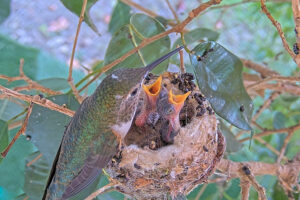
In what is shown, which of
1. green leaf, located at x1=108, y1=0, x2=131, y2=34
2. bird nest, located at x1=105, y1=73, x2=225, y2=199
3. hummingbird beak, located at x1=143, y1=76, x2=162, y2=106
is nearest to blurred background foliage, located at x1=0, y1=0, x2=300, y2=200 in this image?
green leaf, located at x1=108, y1=0, x2=131, y2=34

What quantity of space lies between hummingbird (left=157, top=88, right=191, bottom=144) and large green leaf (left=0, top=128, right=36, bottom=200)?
618mm

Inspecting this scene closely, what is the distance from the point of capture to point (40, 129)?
1214 millimetres

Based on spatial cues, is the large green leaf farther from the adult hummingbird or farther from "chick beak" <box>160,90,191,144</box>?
"chick beak" <box>160,90,191,144</box>

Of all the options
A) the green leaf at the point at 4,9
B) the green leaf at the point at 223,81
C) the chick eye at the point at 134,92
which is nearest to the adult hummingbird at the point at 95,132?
the chick eye at the point at 134,92

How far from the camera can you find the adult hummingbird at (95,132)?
4.02 feet

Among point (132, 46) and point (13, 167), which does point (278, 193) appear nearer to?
point (132, 46)

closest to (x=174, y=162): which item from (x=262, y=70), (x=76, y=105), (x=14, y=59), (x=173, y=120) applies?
(x=173, y=120)

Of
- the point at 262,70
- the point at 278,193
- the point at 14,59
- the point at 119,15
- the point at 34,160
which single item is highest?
the point at 119,15

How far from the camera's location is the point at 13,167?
5.25ft

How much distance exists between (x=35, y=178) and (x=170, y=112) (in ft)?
1.99

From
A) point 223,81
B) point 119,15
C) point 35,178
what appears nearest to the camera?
point 223,81

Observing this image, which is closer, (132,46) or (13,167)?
(132,46)

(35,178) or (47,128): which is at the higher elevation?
(47,128)

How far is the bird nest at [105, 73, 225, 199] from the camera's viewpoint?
4.00 ft
